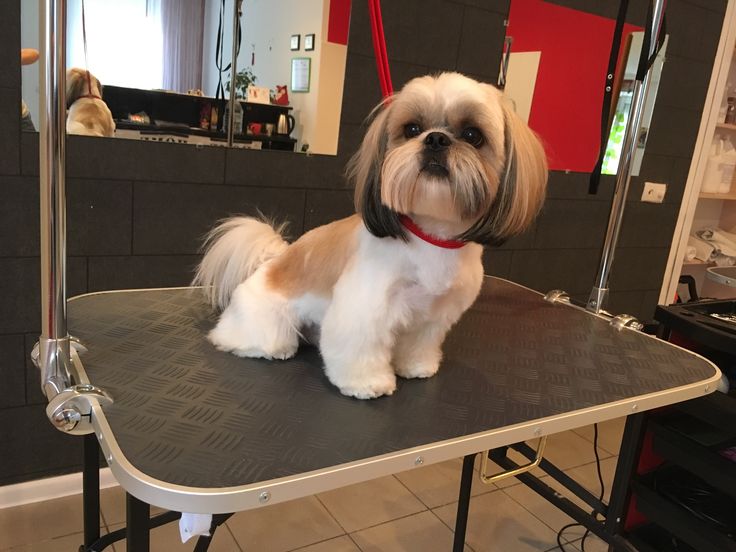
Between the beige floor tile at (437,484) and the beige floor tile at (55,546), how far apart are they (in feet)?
3.79

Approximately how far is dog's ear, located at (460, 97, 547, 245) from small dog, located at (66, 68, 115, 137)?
1.27 meters

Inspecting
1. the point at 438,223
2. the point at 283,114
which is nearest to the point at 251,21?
the point at 283,114

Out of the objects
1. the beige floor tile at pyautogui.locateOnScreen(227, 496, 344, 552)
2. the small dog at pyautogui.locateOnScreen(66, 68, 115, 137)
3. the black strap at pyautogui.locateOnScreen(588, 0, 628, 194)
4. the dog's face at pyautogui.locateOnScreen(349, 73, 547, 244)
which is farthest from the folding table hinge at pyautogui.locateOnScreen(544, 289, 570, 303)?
the small dog at pyautogui.locateOnScreen(66, 68, 115, 137)

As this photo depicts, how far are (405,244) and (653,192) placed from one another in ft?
8.25

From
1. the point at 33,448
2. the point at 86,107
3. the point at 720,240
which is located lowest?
the point at 33,448

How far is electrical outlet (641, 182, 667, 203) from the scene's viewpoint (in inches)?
123

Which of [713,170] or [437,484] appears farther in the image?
[713,170]

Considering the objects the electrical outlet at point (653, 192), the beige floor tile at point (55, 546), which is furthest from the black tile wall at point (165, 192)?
the electrical outlet at point (653, 192)

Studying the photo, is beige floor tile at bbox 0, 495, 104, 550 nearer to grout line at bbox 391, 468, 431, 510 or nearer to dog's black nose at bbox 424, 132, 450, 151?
grout line at bbox 391, 468, 431, 510

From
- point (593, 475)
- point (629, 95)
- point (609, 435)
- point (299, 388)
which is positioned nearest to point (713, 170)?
point (629, 95)

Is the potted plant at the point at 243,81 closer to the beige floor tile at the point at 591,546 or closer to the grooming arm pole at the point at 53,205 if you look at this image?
the grooming arm pole at the point at 53,205

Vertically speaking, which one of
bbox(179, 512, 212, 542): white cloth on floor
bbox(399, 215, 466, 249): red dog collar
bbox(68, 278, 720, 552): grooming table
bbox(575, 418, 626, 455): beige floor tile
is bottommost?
bbox(575, 418, 626, 455): beige floor tile

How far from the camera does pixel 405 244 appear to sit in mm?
1098

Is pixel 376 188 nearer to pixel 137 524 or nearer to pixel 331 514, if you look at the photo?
pixel 137 524
